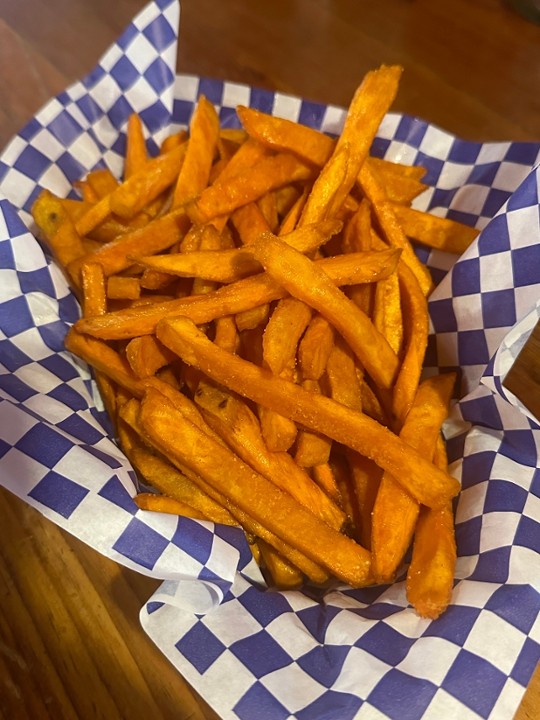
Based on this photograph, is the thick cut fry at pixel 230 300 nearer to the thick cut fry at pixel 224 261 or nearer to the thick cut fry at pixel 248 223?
the thick cut fry at pixel 224 261

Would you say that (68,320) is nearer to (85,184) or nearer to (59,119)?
(85,184)

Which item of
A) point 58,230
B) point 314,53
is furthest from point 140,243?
point 314,53

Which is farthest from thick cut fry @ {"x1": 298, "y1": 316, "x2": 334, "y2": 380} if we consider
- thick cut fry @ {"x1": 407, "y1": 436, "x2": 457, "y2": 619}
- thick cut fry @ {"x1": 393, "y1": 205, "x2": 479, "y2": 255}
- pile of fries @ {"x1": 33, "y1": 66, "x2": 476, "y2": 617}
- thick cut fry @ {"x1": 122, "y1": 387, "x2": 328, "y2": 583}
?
thick cut fry @ {"x1": 393, "y1": 205, "x2": 479, "y2": 255}

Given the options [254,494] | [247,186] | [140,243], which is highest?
[247,186]

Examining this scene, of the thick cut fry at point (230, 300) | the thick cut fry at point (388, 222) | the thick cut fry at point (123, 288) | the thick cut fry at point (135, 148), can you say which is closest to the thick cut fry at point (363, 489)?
the thick cut fry at point (230, 300)

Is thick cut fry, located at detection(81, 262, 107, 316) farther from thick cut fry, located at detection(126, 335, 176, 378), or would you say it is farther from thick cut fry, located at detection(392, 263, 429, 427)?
thick cut fry, located at detection(392, 263, 429, 427)

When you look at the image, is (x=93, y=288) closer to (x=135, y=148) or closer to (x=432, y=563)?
(x=135, y=148)
